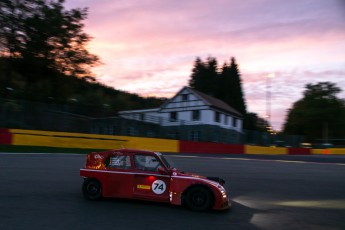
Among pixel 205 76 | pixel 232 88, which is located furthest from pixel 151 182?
pixel 205 76

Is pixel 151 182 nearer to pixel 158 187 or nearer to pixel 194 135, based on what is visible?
pixel 158 187

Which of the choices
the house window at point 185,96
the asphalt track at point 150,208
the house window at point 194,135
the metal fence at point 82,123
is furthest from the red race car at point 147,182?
the house window at point 185,96

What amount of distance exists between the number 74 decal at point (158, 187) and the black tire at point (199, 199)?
1.84ft

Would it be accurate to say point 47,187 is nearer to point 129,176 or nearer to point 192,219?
point 129,176

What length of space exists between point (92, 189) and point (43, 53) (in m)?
29.5

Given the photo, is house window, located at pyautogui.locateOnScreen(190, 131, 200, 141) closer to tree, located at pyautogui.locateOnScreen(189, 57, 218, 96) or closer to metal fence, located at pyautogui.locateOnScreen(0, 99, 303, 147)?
metal fence, located at pyautogui.locateOnScreen(0, 99, 303, 147)

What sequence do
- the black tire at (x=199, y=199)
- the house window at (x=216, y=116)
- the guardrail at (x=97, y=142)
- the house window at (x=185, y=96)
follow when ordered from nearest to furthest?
the black tire at (x=199, y=199) → the guardrail at (x=97, y=142) → the house window at (x=216, y=116) → the house window at (x=185, y=96)

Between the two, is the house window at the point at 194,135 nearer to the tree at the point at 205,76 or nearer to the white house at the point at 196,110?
the white house at the point at 196,110

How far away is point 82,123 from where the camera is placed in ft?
95.3

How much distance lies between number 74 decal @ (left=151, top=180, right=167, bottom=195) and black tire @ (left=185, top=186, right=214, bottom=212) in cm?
56

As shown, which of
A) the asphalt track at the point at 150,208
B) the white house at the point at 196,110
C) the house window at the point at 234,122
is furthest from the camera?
the house window at the point at 234,122

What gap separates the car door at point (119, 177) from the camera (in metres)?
8.86

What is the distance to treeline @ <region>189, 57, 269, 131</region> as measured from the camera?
74.5m

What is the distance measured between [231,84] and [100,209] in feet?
230
